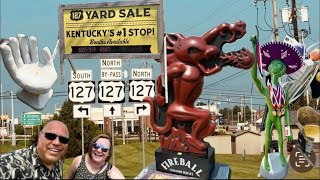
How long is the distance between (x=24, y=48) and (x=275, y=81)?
20.5ft

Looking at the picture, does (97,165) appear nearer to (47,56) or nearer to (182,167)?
(47,56)

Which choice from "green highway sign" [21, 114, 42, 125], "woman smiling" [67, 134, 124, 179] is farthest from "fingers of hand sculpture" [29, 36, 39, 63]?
"green highway sign" [21, 114, 42, 125]

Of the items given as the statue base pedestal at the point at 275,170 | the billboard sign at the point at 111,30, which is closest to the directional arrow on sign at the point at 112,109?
the billboard sign at the point at 111,30

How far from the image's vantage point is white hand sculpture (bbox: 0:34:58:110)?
6.65 metres

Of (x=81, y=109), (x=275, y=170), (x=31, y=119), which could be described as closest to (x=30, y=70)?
(x=81, y=109)

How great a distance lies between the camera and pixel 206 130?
27.0 ft

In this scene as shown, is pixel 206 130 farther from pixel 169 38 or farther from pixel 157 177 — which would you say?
pixel 169 38

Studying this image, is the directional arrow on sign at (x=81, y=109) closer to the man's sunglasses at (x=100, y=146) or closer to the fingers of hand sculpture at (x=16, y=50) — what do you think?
the fingers of hand sculpture at (x=16, y=50)

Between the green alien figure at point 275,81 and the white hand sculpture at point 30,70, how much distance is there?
461 centimetres

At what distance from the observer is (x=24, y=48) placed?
6770mm

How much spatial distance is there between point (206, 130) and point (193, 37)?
5.05 ft

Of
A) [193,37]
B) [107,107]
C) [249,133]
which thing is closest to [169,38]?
[193,37]

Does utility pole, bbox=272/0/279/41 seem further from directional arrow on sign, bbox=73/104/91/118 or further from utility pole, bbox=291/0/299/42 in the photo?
directional arrow on sign, bbox=73/104/91/118

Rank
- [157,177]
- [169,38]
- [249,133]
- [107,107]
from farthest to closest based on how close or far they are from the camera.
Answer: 1. [249,133]
2. [107,107]
3. [169,38]
4. [157,177]
